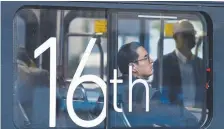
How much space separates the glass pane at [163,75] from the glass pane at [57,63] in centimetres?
17

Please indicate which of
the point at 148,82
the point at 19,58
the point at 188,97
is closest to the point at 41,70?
the point at 19,58

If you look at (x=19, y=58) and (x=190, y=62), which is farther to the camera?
(x=190, y=62)

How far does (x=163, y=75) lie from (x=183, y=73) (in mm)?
146

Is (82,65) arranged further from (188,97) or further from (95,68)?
(188,97)

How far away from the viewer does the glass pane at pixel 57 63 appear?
153 inches

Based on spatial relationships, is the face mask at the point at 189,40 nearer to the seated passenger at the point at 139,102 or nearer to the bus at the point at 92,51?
the bus at the point at 92,51

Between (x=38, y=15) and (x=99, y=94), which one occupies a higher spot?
(x=38, y=15)

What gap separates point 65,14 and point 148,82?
2.36 feet

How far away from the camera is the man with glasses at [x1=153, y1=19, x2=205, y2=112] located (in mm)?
4098

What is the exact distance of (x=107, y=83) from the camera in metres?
3.96

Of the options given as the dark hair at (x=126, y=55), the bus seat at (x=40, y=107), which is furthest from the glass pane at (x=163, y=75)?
the bus seat at (x=40, y=107)

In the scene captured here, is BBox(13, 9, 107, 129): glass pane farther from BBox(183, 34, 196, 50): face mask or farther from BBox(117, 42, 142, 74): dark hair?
BBox(183, 34, 196, 50): face mask

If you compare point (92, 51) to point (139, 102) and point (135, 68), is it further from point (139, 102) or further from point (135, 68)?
point (139, 102)

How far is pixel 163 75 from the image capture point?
13.4 feet
